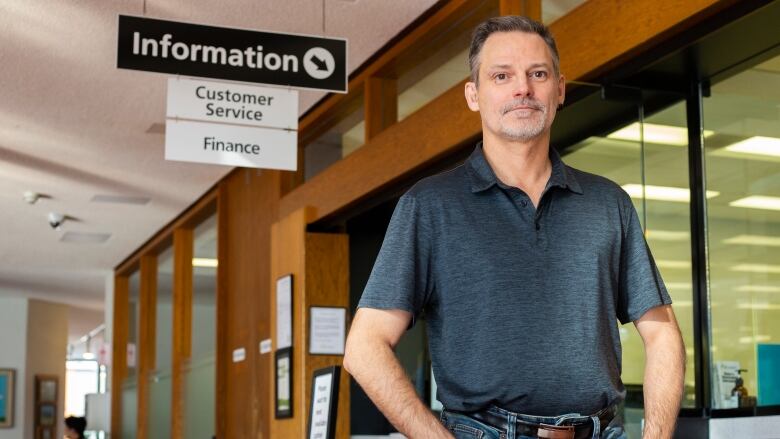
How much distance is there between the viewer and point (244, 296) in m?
9.13

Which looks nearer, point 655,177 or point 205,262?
point 655,177

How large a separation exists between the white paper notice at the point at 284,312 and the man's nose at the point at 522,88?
230 inches

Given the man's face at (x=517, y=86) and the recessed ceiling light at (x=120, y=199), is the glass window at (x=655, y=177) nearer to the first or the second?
the man's face at (x=517, y=86)

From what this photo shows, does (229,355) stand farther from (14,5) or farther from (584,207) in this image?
(584,207)

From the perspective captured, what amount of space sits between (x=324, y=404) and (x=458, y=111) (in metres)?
1.46

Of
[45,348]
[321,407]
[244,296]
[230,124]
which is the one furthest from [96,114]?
[45,348]

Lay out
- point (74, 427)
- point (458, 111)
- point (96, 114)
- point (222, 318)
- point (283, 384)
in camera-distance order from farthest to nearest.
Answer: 1. point (74, 427)
2. point (222, 318)
3. point (96, 114)
4. point (283, 384)
5. point (458, 111)

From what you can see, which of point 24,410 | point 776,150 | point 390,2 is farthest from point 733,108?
point 24,410

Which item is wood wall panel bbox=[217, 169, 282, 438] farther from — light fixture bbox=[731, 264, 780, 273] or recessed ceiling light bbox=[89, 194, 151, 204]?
light fixture bbox=[731, 264, 780, 273]

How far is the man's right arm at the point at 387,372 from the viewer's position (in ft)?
5.10

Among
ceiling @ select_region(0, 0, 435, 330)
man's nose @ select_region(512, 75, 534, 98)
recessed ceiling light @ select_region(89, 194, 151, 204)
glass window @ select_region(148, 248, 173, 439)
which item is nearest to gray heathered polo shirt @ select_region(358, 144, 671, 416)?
man's nose @ select_region(512, 75, 534, 98)

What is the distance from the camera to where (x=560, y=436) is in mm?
1575

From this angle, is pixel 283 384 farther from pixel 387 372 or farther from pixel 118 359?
pixel 118 359

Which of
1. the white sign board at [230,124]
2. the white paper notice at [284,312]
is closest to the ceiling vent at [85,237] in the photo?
the white paper notice at [284,312]
